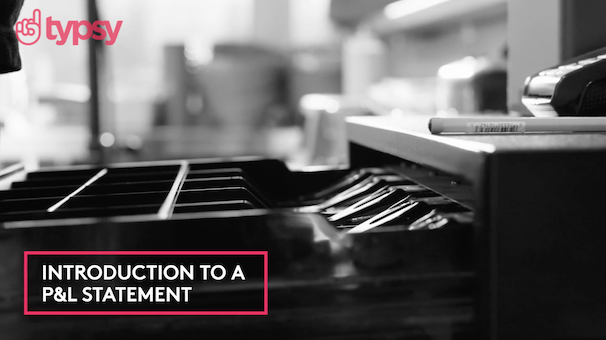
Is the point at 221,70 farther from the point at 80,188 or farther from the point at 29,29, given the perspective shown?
the point at 80,188

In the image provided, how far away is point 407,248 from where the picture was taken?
1.12 feet

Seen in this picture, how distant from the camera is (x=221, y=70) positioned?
3.42 m

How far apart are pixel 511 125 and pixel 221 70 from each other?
3117 millimetres

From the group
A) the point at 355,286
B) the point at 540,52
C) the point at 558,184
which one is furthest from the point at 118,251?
the point at 540,52

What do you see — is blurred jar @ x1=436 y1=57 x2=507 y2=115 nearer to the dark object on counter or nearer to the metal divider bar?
the metal divider bar

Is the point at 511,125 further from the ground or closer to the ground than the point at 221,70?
closer to the ground

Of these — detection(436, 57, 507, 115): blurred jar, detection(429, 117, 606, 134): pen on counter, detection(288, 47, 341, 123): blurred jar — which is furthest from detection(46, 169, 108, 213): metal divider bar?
detection(288, 47, 341, 123): blurred jar

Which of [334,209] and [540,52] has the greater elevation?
[540,52]

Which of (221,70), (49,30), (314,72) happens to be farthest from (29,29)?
(314,72)

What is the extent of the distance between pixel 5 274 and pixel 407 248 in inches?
9.3

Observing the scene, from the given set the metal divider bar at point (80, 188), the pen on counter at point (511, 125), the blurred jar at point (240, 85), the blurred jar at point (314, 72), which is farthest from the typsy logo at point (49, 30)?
the blurred jar at point (314, 72)

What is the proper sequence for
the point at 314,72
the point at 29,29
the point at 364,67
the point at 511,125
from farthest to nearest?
the point at 314,72, the point at 364,67, the point at 29,29, the point at 511,125

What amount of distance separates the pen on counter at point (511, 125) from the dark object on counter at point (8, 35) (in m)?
0.33

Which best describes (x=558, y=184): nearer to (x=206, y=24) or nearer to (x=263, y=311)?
(x=263, y=311)
